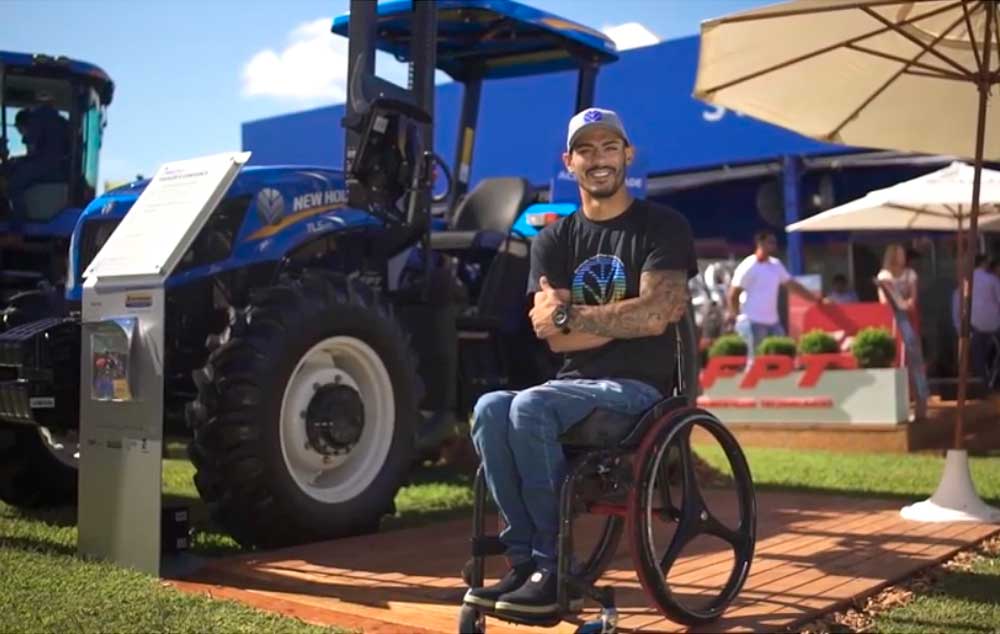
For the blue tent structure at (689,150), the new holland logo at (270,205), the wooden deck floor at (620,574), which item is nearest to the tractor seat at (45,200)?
the new holland logo at (270,205)

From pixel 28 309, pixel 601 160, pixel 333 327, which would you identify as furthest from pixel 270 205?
pixel 601 160

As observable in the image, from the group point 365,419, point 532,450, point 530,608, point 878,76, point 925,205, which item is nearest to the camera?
point 530,608

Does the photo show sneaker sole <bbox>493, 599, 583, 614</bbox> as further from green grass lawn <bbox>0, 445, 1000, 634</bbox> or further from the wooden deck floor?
green grass lawn <bbox>0, 445, 1000, 634</bbox>

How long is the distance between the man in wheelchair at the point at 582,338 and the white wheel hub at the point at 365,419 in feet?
5.17

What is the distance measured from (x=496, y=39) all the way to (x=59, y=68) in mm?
3271

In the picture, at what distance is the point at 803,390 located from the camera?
33.7 feet

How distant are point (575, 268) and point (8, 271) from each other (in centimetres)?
526

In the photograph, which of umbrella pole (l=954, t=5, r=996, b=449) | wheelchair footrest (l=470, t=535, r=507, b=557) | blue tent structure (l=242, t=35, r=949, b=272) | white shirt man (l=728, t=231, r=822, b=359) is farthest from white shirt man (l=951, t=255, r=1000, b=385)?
wheelchair footrest (l=470, t=535, r=507, b=557)

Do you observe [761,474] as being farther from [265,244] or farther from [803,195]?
[803,195]

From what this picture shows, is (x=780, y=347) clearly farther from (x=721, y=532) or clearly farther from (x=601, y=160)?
(x=601, y=160)

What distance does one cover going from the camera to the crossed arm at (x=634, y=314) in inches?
139

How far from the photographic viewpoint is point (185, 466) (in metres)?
8.60

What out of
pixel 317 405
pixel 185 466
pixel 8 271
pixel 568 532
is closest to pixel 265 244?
pixel 317 405

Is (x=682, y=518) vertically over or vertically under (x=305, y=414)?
under
